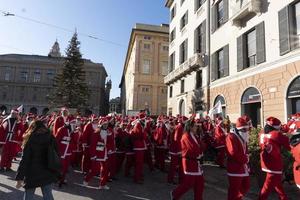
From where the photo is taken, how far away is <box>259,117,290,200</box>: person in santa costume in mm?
6160

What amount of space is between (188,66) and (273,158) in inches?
781

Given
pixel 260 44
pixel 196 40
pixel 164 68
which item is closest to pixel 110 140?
pixel 260 44

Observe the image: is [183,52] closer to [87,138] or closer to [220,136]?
[220,136]

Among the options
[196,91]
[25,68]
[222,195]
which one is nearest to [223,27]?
[196,91]

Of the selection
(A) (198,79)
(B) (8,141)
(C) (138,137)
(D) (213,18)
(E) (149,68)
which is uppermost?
(E) (149,68)

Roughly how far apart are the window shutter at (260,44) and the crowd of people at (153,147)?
4641 millimetres

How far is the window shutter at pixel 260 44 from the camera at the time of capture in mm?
15597

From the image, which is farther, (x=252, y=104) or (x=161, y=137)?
(x=252, y=104)

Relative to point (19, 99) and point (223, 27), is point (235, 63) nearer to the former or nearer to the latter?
point (223, 27)

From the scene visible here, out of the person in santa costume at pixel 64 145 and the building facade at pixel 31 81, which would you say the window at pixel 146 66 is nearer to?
the building facade at pixel 31 81

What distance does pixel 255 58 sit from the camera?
16797mm

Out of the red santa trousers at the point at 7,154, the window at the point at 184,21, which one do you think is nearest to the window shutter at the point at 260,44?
the red santa trousers at the point at 7,154

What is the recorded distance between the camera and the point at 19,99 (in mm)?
95625

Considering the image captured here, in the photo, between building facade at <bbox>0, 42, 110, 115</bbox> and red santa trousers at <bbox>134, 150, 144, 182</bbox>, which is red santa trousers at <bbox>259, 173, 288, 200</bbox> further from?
building facade at <bbox>0, 42, 110, 115</bbox>
